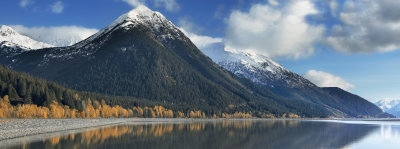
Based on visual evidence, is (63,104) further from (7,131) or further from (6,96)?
(7,131)

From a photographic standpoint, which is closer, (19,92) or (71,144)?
(71,144)

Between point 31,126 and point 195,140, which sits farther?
point 31,126

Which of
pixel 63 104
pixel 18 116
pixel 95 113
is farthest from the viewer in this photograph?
pixel 95 113

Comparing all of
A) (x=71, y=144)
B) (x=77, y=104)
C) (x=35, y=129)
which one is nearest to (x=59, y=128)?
(x=35, y=129)

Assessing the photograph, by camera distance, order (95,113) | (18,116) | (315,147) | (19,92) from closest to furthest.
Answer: (315,147) < (18,116) < (19,92) < (95,113)

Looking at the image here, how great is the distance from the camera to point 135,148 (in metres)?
58.3

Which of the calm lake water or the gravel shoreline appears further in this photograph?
the gravel shoreline

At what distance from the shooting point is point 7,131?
70250 millimetres

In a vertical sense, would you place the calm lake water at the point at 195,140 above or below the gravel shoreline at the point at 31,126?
below

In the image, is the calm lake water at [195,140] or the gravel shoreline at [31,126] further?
the gravel shoreline at [31,126]

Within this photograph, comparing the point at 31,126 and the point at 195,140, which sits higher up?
the point at 31,126

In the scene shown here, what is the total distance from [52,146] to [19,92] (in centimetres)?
8662

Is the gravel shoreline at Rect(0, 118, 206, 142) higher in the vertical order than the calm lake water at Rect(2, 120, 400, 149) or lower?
higher

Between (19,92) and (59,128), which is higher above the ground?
(19,92)
